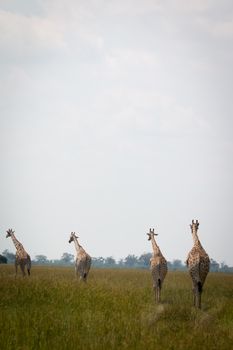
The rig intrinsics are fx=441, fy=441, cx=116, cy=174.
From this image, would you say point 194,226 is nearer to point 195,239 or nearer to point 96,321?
point 195,239

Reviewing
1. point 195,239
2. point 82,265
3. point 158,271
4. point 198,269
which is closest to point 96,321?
point 198,269

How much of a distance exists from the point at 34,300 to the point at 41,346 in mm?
3901

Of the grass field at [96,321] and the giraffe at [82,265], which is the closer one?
the grass field at [96,321]

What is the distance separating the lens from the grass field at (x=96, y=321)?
7.84m

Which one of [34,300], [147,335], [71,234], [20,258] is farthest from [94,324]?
[71,234]

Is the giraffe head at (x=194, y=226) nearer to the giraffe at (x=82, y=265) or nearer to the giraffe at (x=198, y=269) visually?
the giraffe at (x=198, y=269)

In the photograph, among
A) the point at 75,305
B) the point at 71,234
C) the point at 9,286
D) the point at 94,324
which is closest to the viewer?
the point at 94,324

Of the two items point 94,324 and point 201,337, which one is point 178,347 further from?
point 94,324

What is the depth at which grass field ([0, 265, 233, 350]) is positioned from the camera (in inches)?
309

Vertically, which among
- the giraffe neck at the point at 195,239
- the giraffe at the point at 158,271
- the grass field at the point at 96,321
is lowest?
the grass field at the point at 96,321

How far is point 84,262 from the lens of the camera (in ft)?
63.5

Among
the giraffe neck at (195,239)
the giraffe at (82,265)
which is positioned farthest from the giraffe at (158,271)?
the giraffe at (82,265)

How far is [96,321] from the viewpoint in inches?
375

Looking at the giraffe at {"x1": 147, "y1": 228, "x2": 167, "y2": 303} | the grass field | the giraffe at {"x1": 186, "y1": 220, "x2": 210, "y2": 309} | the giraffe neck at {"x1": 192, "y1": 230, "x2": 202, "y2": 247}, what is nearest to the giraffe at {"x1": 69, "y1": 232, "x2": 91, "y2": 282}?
the giraffe at {"x1": 147, "y1": 228, "x2": 167, "y2": 303}
